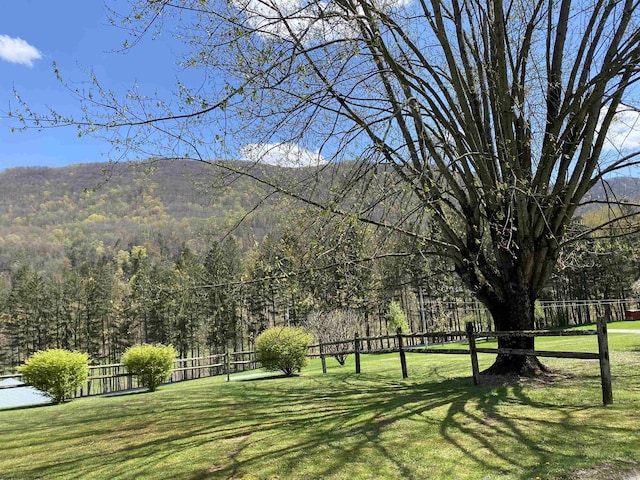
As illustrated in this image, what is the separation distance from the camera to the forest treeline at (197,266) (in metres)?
7.67

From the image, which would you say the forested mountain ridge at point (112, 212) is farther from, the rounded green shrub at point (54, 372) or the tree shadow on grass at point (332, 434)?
the rounded green shrub at point (54, 372)

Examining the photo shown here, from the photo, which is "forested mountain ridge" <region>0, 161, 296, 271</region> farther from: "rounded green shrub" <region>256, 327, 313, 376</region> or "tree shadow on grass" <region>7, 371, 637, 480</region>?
"rounded green shrub" <region>256, 327, 313, 376</region>

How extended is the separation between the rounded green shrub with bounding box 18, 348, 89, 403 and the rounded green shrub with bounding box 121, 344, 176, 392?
2288mm

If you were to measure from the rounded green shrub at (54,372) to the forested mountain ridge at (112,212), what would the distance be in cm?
680

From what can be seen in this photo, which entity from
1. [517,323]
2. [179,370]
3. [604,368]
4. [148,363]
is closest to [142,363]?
[148,363]

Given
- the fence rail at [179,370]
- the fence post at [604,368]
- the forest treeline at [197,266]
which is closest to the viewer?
the fence post at [604,368]

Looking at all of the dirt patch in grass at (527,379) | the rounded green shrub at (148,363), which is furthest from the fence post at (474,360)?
the rounded green shrub at (148,363)

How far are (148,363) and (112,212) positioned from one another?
102 meters

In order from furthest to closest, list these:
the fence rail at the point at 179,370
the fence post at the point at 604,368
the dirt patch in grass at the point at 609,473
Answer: the fence rail at the point at 179,370, the fence post at the point at 604,368, the dirt patch in grass at the point at 609,473

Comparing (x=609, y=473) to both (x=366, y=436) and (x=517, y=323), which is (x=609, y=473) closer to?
(x=366, y=436)

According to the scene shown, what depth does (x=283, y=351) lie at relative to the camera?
15.4 metres

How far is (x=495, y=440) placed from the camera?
4801 millimetres

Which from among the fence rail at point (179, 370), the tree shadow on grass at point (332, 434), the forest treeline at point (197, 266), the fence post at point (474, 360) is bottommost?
the fence rail at point (179, 370)

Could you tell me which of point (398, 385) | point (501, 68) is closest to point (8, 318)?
point (398, 385)
